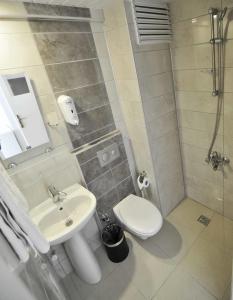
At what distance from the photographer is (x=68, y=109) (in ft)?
4.77

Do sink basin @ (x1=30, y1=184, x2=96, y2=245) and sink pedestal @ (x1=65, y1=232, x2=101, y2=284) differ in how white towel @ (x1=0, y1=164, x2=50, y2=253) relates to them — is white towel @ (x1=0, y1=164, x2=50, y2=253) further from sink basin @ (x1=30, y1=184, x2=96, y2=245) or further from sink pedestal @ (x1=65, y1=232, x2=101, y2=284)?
sink pedestal @ (x1=65, y1=232, x2=101, y2=284)

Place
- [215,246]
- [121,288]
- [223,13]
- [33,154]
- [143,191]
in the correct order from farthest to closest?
[143,191] → [215,246] → [121,288] → [33,154] → [223,13]

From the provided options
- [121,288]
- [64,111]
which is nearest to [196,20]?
[64,111]

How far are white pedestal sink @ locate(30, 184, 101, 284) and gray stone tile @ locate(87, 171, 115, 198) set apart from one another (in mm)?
185

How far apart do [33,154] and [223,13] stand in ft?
5.58

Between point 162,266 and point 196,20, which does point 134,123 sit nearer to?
point 196,20

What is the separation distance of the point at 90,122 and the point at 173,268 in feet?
5.00

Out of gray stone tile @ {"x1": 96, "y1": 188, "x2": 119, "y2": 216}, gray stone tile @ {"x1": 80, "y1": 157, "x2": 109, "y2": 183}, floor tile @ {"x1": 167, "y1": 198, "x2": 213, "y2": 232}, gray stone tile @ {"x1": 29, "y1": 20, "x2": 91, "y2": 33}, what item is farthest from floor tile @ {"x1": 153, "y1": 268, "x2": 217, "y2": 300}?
gray stone tile @ {"x1": 29, "y1": 20, "x2": 91, "y2": 33}

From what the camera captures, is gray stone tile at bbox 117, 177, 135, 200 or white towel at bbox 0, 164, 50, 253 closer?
white towel at bbox 0, 164, 50, 253

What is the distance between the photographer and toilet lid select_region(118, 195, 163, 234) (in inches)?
65.4

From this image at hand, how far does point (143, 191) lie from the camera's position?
2205 mm

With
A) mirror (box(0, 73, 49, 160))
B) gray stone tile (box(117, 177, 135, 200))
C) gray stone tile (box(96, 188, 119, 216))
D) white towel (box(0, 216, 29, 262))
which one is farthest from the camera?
gray stone tile (box(117, 177, 135, 200))

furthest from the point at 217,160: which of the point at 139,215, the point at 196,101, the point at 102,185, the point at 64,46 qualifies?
the point at 64,46

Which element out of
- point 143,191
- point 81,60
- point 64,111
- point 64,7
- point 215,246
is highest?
point 64,7
